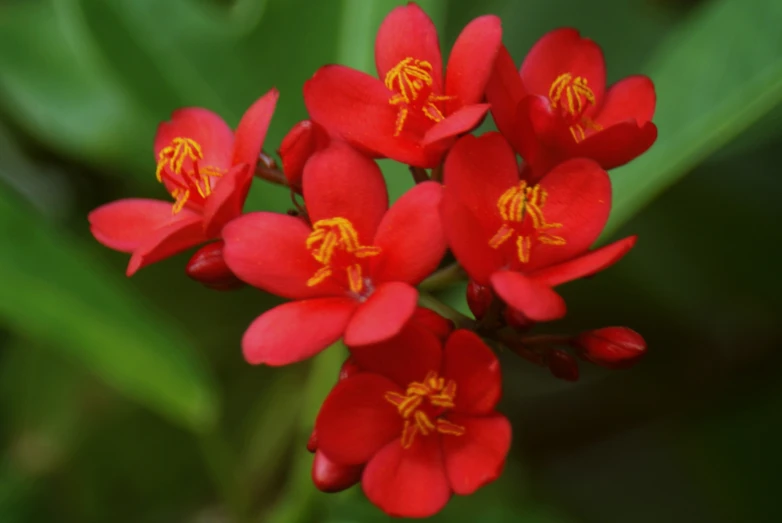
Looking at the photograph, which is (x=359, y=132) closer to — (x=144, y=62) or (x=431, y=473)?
(x=431, y=473)

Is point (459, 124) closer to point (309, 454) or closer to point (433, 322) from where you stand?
point (433, 322)

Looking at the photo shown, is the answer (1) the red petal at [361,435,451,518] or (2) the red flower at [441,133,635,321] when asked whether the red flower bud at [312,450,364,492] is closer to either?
(1) the red petal at [361,435,451,518]

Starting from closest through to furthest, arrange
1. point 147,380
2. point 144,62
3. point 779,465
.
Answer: point 147,380, point 144,62, point 779,465

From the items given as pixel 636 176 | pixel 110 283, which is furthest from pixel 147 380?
pixel 636 176

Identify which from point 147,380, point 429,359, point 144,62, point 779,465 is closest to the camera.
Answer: point 429,359

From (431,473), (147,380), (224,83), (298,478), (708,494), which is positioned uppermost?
(224,83)

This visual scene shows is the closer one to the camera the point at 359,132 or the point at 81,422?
the point at 359,132

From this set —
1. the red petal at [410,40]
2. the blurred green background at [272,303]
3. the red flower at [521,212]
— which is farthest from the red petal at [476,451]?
the blurred green background at [272,303]

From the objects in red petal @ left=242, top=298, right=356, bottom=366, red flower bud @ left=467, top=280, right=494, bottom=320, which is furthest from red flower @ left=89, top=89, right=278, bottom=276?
red flower bud @ left=467, top=280, right=494, bottom=320
